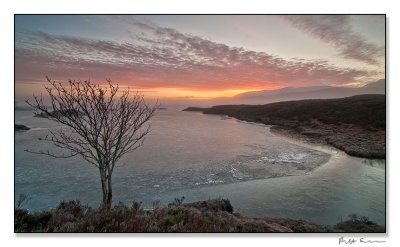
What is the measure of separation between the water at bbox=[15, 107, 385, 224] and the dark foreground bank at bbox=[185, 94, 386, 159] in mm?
902

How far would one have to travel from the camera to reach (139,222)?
5.96m

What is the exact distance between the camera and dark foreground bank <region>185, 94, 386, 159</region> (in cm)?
877

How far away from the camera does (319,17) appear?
6.94 metres

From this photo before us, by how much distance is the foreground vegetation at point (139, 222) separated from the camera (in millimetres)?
5836

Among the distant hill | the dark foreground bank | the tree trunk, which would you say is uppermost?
the distant hill

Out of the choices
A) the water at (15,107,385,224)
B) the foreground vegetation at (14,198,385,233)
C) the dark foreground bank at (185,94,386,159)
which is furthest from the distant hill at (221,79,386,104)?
the foreground vegetation at (14,198,385,233)

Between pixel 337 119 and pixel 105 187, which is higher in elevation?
pixel 337 119

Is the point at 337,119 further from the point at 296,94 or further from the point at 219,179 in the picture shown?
the point at 219,179

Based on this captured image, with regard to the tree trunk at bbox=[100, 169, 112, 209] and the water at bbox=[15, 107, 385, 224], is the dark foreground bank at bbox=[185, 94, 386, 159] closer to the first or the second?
the water at bbox=[15, 107, 385, 224]
